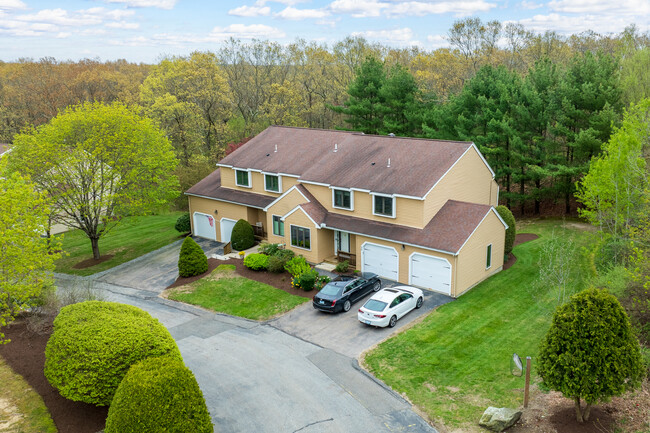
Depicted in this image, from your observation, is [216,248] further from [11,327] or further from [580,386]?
[580,386]

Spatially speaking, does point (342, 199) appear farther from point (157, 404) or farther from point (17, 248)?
point (157, 404)

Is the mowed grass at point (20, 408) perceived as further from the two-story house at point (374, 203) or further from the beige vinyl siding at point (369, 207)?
the beige vinyl siding at point (369, 207)

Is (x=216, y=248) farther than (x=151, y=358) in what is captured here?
Yes

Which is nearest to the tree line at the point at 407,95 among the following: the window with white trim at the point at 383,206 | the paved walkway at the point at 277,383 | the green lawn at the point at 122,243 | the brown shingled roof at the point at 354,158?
the green lawn at the point at 122,243

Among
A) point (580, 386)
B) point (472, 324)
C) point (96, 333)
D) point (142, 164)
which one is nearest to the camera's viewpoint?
point (580, 386)

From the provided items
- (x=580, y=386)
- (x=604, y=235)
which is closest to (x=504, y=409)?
(x=580, y=386)
